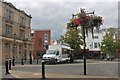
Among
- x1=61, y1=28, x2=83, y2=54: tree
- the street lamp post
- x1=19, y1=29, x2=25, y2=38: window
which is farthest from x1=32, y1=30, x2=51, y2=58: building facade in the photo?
the street lamp post

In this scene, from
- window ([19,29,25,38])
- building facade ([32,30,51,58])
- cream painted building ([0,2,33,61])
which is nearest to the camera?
cream painted building ([0,2,33,61])

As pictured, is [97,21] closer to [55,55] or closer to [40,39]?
[55,55]

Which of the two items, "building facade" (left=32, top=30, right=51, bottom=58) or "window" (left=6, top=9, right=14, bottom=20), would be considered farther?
"building facade" (left=32, top=30, right=51, bottom=58)

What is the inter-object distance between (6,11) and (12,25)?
15.3 ft

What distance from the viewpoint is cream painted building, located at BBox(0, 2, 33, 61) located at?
207 ft

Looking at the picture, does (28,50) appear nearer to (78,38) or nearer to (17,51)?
(17,51)

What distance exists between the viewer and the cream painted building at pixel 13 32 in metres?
63.1

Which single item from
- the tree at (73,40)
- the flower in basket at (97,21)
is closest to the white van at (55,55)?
the tree at (73,40)

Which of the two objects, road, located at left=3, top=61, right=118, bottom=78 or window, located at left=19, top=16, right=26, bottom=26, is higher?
window, located at left=19, top=16, right=26, bottom=26

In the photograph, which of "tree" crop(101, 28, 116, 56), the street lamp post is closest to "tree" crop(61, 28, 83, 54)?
→ "tree" crop(101, 28, 116, 56)

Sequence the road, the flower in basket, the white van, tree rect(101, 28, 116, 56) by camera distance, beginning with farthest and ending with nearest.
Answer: tree rect(101, 28, 116, 56), the white van, the road, the flower in basket

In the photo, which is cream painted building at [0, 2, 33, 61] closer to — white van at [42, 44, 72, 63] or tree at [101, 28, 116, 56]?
white van at [42, 44, 72, 63]

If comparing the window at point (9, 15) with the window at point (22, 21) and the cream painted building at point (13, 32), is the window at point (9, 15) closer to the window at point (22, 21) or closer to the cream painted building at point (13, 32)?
the cream painted building at point (13, 32)

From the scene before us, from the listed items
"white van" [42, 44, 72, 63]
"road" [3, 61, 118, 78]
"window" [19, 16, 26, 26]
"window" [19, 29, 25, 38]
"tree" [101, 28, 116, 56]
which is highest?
"window" [19, 16, 26, 26]
